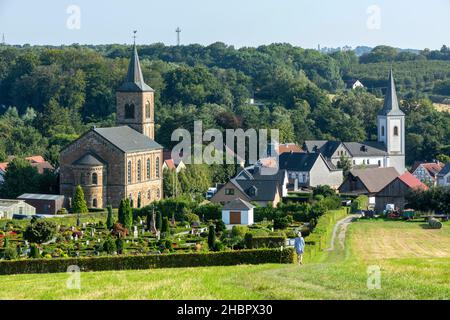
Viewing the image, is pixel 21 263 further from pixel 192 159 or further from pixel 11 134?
pixel 11 134

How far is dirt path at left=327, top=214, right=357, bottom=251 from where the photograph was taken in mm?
42844

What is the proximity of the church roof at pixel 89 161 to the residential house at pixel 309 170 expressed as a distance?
17.5 metres

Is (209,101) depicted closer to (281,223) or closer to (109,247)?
(281,223)

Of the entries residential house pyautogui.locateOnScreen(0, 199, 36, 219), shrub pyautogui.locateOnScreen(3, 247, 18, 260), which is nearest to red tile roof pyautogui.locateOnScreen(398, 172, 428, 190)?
residential house pyautogui.locateOnScreen(0, 199, 36, 219)

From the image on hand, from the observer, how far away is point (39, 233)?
4394 centimetres

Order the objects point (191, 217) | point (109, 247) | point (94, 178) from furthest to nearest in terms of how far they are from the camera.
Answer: point (94, 178) < point (191, 217) < point (109, 247)

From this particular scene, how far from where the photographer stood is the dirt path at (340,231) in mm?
42844

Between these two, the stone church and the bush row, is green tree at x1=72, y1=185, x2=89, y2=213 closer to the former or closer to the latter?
the stone church

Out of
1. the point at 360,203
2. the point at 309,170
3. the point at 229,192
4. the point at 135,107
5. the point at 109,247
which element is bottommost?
the point at 109,247

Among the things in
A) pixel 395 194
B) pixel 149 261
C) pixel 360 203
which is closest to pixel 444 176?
pixel 395 194

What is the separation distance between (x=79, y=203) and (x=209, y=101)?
50092mm

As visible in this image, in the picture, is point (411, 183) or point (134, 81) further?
point (134, 81)
